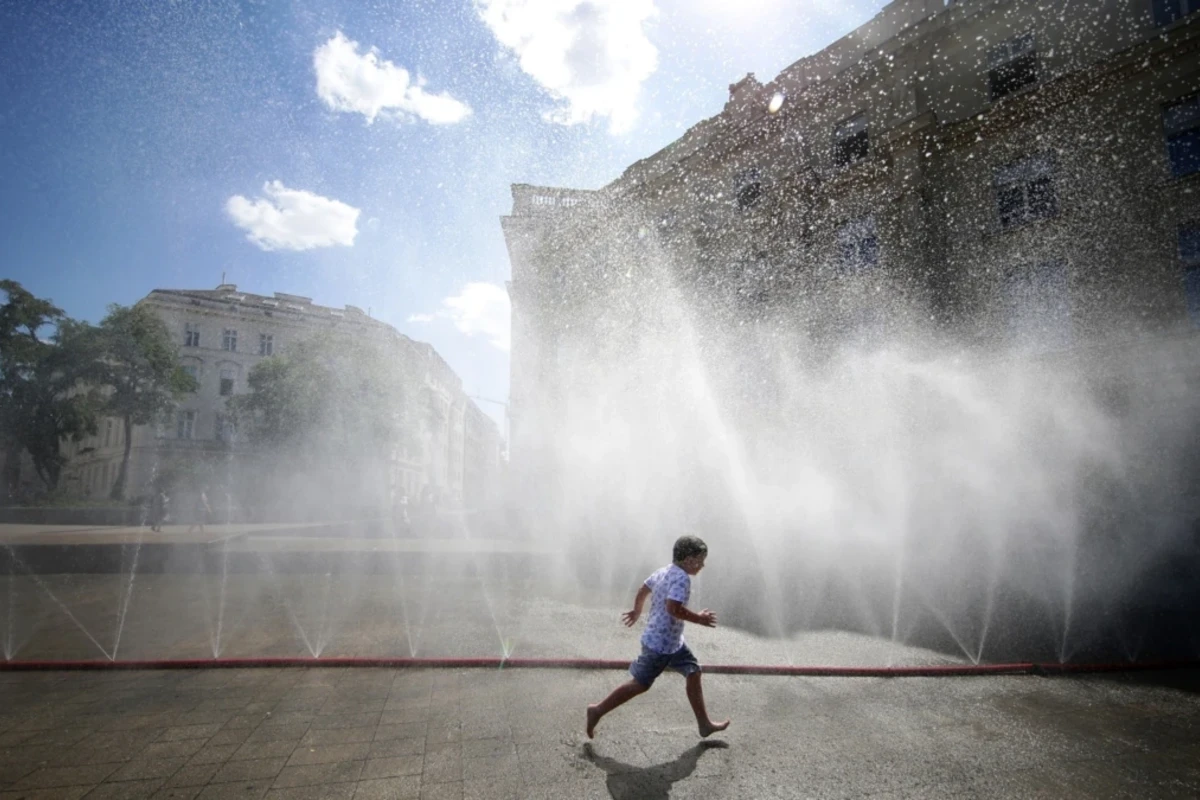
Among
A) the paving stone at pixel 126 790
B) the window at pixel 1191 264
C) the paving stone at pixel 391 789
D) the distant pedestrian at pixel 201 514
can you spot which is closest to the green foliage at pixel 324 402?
the distant pedestrian at pixel 201 514

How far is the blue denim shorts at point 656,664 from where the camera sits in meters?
3.87

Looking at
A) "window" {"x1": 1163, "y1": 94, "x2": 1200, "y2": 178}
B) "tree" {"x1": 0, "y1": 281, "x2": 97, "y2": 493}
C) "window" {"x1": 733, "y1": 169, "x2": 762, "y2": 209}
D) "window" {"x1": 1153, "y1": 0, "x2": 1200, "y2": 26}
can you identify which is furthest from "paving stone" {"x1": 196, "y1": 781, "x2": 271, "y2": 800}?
"tree" {"x1": 0, "y1": 281, "x2": 97, "y2": 493}

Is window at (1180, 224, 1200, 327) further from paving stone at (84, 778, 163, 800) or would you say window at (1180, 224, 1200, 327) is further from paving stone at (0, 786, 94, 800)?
paving stone at (0, 786, 94, 800)

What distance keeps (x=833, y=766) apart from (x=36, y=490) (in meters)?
46.3

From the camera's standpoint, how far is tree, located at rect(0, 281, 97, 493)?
2561 cm

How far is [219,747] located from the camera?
12.4ft

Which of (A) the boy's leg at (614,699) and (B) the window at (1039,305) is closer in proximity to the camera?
(A) the boy's leg at (614,699)

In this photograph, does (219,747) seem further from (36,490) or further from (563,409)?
(36,490)

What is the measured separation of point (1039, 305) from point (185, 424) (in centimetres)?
5566

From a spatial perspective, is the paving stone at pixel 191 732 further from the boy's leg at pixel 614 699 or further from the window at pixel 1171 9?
the window at pixel 1171 9

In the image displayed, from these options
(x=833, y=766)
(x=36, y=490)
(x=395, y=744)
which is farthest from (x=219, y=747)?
(x=36, y=490)

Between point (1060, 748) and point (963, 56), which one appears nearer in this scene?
point (1060, 748)

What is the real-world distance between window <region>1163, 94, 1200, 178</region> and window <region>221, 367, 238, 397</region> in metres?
58.2

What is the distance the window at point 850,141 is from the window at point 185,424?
165 ft
